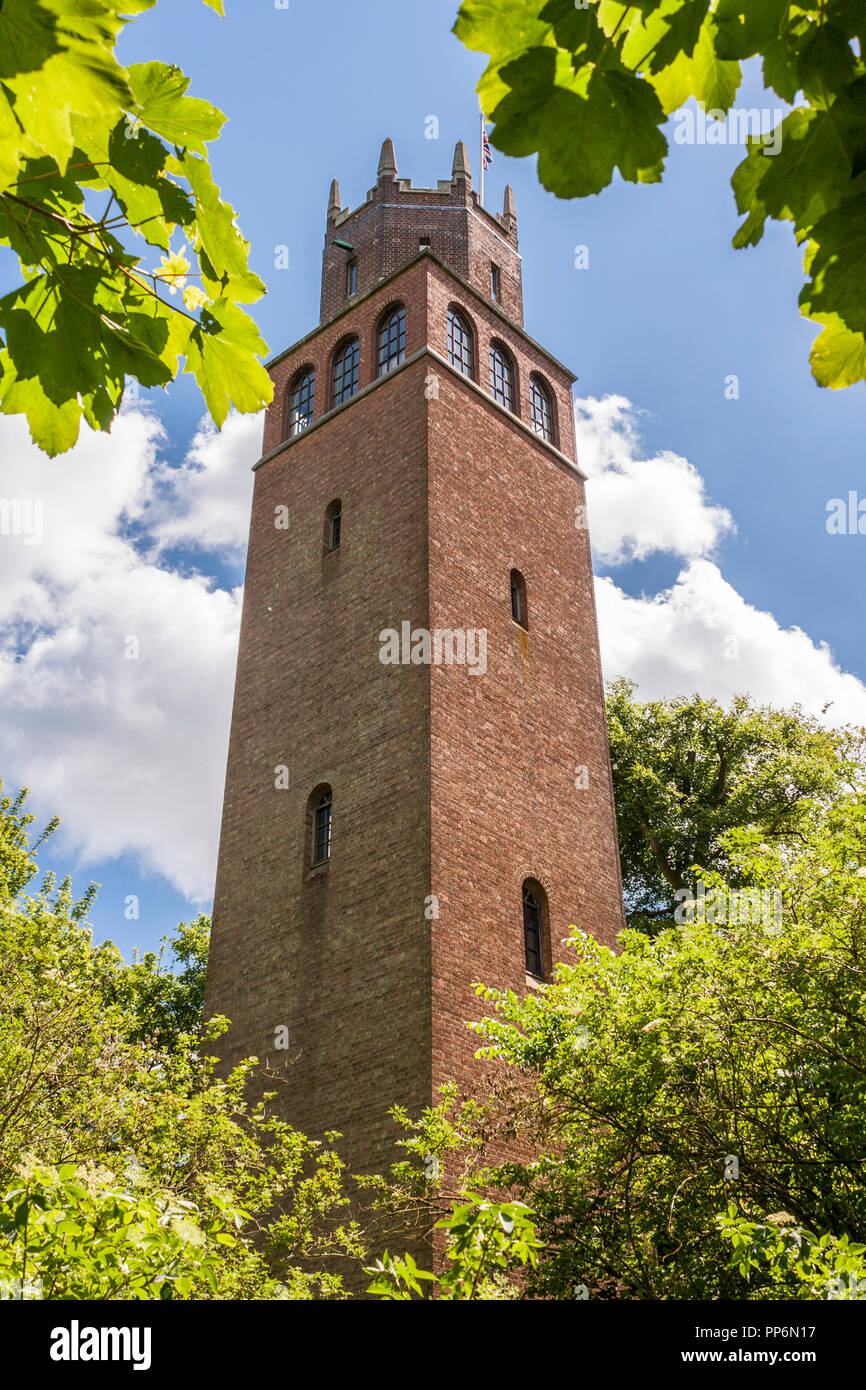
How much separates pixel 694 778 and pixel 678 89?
2394cm

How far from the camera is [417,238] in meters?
21.8

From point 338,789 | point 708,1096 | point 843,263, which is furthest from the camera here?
point 338,789

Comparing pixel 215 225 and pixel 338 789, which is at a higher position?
pixel 338 789

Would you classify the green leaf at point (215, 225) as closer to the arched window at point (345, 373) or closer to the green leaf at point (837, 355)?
the green leaf at point (837, 355)

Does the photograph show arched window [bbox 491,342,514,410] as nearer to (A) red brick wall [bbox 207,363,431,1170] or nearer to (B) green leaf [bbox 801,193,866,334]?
(A) red brick wall [bbox 207,363,431,1170]

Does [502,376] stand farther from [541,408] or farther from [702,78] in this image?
[702,78]

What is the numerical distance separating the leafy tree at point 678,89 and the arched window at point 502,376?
18.0 m

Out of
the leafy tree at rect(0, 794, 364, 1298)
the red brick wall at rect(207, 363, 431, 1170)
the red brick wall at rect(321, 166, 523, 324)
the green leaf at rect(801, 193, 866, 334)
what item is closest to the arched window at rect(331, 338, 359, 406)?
the red brick wall at rect(207, 363, 431, 1170)

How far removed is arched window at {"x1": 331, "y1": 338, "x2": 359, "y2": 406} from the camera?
19938mm

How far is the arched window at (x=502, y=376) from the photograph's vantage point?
20.0 meters

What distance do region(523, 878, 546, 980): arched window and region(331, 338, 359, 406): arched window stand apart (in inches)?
376

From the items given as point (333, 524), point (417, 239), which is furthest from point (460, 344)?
point (333, 524)

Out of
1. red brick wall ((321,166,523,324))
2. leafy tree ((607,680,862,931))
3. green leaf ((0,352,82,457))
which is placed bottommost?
green leaf ((0,352,82,457))

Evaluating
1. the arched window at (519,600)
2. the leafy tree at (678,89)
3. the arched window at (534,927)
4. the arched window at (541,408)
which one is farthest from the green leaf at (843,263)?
the arched window at (541,408)
